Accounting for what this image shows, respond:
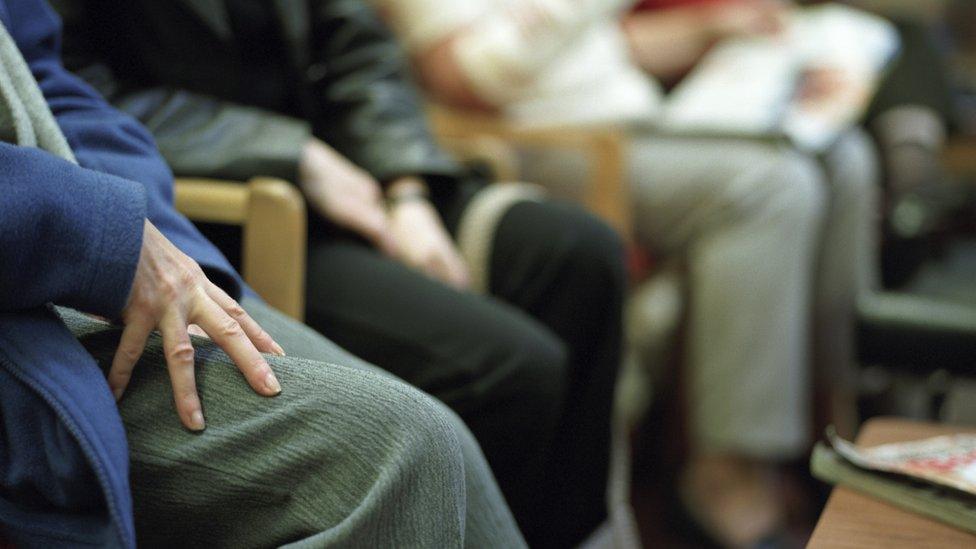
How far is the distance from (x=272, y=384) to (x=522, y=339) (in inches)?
16.6

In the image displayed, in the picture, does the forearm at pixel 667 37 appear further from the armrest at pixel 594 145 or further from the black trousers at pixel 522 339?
the black trousers at pixel 522 339

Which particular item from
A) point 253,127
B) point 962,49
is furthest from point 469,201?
point 962,49

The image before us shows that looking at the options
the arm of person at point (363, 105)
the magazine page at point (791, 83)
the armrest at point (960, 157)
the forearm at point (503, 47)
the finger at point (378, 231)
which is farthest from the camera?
the armrest at point (960, 157)

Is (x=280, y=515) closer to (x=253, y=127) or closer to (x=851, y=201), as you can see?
(x=253, y=127)

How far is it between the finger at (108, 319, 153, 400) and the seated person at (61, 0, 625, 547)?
0.37 meters

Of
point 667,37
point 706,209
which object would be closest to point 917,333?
point 706,209

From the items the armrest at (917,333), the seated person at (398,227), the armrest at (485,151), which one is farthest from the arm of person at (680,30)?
the seated person at (398,227)

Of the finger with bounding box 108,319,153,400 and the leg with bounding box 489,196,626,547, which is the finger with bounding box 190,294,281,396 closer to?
the finger with bounding box 108,319,153,400

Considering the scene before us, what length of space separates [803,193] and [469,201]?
66 centimetres

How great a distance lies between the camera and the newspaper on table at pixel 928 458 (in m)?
0.70

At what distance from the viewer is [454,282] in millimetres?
1086

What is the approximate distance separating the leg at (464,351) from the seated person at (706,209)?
2.02 ft

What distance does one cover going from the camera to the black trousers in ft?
3.01

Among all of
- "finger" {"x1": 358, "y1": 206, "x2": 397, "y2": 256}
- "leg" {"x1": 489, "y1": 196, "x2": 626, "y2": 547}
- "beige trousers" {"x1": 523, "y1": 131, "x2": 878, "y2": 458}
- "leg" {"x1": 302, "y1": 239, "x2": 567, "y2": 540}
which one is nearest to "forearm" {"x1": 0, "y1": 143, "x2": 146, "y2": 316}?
Answer: "leg" {"x1": 302, "y1": 239, "x2": 567, "y2": 540}
